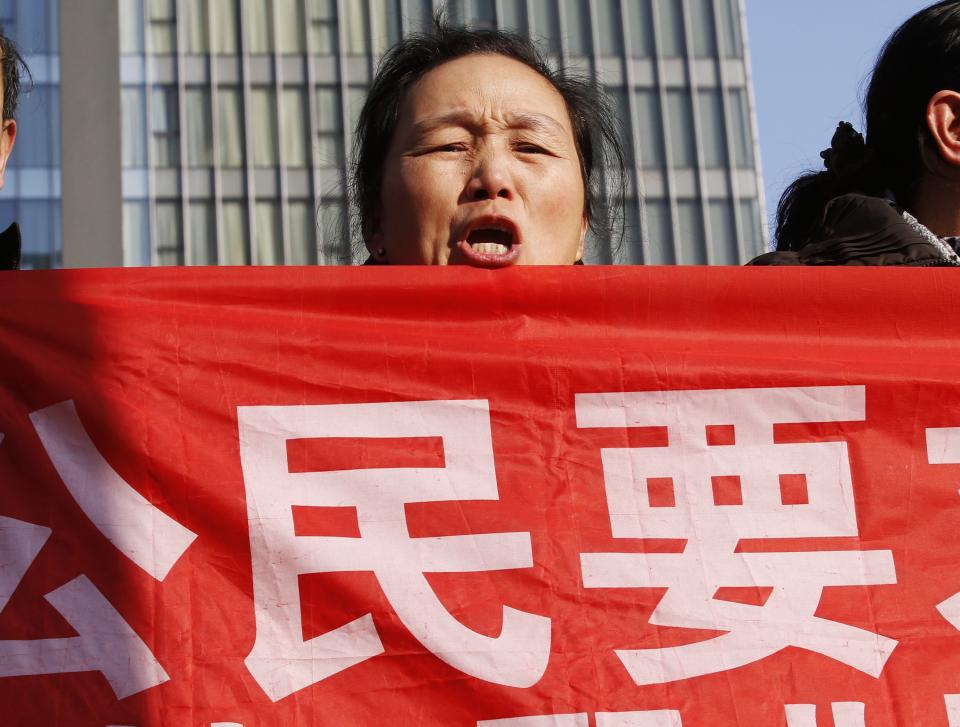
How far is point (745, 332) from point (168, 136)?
2216 centimetres

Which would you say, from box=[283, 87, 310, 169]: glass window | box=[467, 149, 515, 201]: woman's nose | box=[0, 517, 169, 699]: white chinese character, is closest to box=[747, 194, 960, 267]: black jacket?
box=[467, 149, 515, 201]: woman's nose

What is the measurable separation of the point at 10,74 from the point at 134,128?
70.0 ft

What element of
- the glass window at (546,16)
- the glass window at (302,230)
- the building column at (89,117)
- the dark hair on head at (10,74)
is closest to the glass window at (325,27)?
the glass window at (302,230)

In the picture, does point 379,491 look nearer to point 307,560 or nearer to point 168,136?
point 307,560

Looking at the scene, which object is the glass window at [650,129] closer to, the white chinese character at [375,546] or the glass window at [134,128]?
the glass window at [134,128]

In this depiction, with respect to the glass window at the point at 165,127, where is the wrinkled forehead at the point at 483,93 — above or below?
below

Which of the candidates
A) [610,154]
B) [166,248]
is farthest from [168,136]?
[610,154]

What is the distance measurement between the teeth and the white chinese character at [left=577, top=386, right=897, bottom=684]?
0.23 meters

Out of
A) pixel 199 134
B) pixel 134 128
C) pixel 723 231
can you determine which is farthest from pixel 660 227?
pixel 134 128

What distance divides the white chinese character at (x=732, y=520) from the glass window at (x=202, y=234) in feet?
69.6

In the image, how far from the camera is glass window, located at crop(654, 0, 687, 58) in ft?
77.6

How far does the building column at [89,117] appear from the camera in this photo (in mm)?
4938

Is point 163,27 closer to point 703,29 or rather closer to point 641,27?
point 641,27

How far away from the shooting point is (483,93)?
64.5 inches
